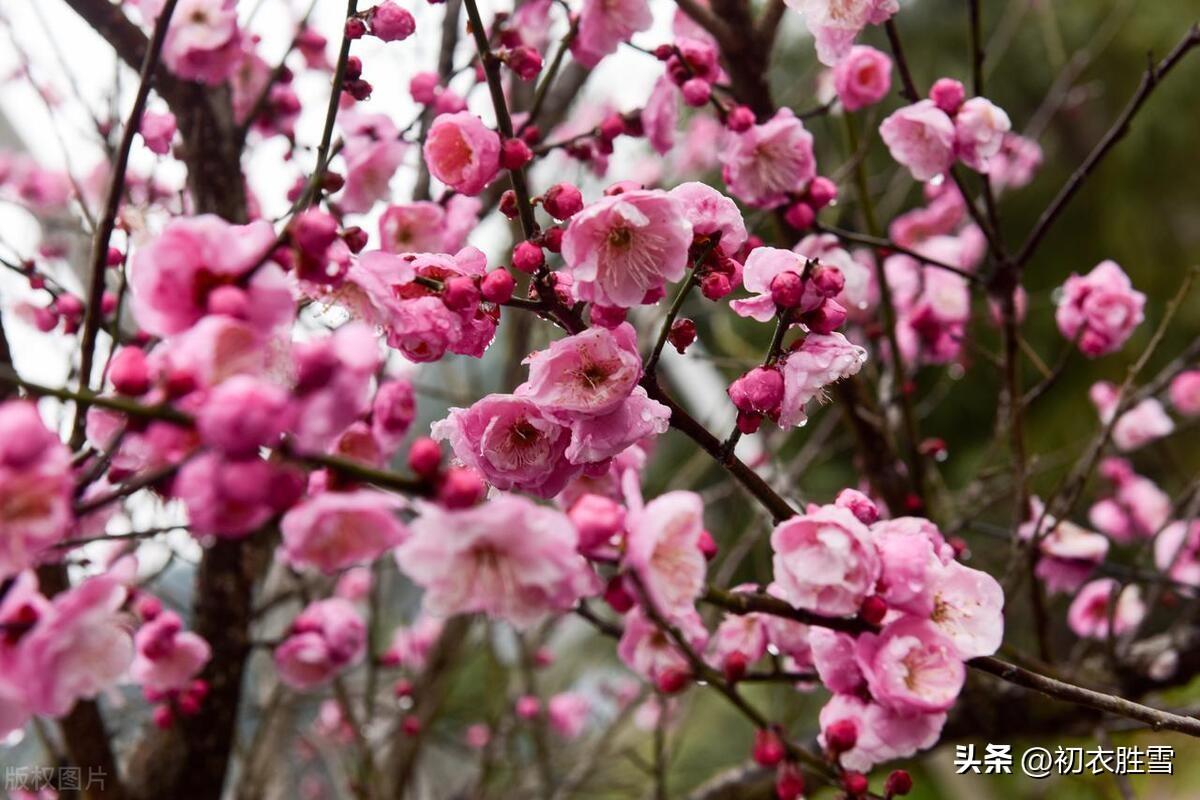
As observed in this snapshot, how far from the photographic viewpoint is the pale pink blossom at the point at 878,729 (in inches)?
27.1

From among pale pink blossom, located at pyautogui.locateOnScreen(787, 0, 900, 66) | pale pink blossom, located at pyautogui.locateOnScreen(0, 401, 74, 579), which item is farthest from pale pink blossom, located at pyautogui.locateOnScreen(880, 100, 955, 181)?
pale pink blossom, located at pyautogui.locateOnScreen(0, 401, 74, 579)

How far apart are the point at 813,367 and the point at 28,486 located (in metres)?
0.51

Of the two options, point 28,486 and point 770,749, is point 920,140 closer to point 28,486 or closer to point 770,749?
point 770,749

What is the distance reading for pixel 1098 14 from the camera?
4707 mm

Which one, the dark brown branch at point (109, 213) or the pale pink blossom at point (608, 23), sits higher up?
the pale pink blossom at point (608, 23)

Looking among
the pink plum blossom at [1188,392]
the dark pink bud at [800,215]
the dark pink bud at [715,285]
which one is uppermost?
the pink plum blossom at [1188,392]

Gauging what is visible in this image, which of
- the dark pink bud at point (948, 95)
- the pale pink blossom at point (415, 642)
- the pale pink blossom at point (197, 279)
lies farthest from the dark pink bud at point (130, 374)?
the pale pink blossom at point (415, 642)

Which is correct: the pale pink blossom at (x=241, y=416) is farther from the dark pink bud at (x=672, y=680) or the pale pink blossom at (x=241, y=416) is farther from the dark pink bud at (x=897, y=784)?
the dark pink bud at (x=897, y=784)

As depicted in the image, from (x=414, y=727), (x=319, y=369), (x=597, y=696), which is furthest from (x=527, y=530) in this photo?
(x=597, y=696)

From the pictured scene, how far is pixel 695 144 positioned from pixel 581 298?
6.63 feet

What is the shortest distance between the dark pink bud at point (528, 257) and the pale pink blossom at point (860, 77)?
72 cm

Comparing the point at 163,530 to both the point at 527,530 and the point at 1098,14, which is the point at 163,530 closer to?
the point at 527,530

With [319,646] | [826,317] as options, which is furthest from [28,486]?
[319,646]

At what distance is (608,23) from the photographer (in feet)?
3.26
